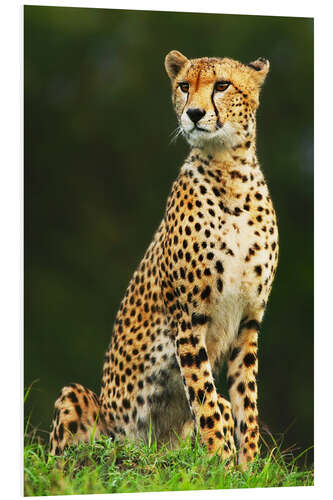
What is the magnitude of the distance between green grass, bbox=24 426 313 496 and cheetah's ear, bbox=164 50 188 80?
5.29 feet

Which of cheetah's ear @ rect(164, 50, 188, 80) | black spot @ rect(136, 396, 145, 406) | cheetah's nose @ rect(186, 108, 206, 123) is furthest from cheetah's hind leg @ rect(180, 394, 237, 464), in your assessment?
cheetah's ear @ rect(164, 50, 188, 80)

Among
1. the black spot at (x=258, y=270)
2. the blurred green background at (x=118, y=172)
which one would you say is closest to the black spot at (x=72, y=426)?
the blurred green background at (x=118, y=172)

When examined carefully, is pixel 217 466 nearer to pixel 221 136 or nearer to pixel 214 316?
pixel 214 316

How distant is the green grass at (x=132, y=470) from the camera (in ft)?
14.2

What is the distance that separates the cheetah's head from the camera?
179 inches

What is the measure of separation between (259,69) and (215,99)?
344mm

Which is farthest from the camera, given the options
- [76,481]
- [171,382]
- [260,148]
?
[260,148]

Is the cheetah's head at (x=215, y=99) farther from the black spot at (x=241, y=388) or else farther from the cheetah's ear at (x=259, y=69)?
the black spot at (x=241, y=388)

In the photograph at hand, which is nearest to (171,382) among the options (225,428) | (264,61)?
(225,428)

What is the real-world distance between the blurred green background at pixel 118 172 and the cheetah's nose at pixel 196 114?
0.40 meters

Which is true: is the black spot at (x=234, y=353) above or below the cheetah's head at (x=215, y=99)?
below

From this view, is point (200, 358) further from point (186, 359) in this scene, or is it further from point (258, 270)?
point (258, 270)

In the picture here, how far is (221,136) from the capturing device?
180 inches

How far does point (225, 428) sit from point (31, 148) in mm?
1524
